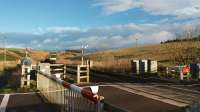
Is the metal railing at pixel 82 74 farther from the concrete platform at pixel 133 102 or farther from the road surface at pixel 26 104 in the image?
the road surface at pixel 26 104

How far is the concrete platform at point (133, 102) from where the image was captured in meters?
15.2

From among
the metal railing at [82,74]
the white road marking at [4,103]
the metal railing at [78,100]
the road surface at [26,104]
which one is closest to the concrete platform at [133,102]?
the metal railing at [78,100]

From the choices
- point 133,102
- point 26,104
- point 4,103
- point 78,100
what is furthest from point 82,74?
point 78,100

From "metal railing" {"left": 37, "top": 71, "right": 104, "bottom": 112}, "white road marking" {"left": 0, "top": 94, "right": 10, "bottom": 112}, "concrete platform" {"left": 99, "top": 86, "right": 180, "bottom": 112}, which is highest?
"metal railing" {"left": 37, "top": 71, "right": 104, "bottom": 112}

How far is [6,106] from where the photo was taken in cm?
1725

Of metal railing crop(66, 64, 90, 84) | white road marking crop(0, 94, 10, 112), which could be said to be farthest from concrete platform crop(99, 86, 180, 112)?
metal railing crop(66, 64, 90, 84)

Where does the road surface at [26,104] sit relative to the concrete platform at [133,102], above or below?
below

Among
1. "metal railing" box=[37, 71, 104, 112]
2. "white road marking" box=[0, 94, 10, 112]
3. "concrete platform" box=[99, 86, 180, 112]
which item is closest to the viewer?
"metal railing" box=[37, 71, 104, 112]

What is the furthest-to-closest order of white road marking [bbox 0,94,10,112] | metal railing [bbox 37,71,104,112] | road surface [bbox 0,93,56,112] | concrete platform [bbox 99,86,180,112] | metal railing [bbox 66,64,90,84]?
1. metal railing [bbox 66,64,90,84]
2. white road marking [bbox 0,94,10,112]
3. road surface [bbox 0,93,56,112]
4. concrete platform [bbox 99,86,180,112]
5. metal railing [bbox 37,71,104,112]

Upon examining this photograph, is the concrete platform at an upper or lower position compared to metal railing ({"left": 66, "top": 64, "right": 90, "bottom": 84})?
lower

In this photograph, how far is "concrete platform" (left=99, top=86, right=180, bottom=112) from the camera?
15211mm

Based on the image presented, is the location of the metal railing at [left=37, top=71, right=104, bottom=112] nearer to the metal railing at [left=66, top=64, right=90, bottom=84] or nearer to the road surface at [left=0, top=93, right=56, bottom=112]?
the road surface at [left=0, top=93, right=56, bottom=112]

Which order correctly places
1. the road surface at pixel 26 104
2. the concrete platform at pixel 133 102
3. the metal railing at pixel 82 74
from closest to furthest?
the concrete platform at pixel 133 102 → the road surface at pixel 26 104 → the metal railing at pixel 82 74

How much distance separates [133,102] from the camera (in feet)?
57.1
